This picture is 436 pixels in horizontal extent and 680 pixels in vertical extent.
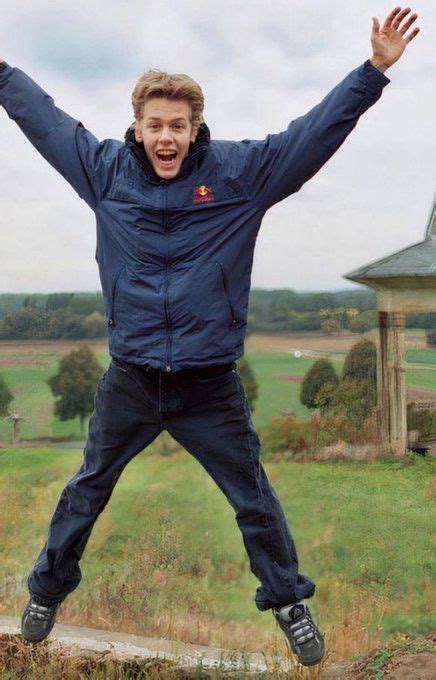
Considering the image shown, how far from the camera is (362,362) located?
14.9 ft

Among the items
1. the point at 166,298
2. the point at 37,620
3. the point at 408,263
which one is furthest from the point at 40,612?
the point at 408,263

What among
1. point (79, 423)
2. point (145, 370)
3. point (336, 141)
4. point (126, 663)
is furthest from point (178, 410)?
point (79, 423)

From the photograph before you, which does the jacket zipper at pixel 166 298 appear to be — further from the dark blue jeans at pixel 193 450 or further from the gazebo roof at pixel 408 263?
the gazebo roof at pixel 408 263

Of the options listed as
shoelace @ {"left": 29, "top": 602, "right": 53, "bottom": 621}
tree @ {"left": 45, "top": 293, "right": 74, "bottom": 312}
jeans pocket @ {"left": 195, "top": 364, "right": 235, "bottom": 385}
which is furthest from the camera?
tree @ {"left": 45, "top": 293, "right": 74, "bottom": 312}

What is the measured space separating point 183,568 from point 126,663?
0.87 m

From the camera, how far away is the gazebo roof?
4141mm

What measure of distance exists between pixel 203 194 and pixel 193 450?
0.81 metres

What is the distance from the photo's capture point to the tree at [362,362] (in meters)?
4.51

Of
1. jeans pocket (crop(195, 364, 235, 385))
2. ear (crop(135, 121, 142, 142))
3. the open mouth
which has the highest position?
ear (crop(135, 121, 142, 142))

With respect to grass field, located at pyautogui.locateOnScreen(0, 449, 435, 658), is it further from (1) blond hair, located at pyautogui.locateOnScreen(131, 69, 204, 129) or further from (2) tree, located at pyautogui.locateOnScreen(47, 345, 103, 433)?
(1) blond hair, located at pyautogui.locateOnScreen(131, 69, 204, 129)

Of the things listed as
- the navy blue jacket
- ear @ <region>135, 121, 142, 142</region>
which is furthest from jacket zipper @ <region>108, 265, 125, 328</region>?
ear @ <region>135, 121, 142, 142</region>

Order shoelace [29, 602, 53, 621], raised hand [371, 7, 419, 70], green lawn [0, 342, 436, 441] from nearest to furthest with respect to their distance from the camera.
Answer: raised hand [371, 7, 419, 70] < shoelace [29, 602, 53, 621] < green lawn [0, 342, 436, 441]

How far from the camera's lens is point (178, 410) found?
8.68 feet

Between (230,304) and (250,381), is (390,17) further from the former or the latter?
(250,381)
